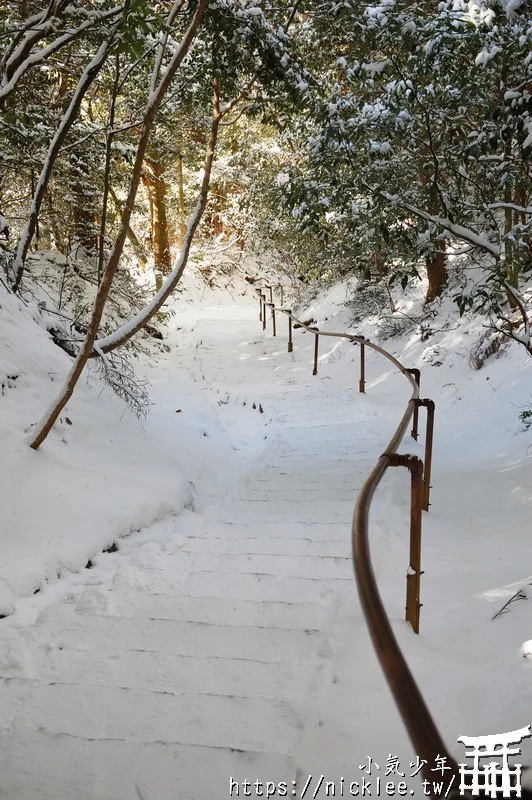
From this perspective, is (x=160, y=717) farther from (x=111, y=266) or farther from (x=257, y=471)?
(x=257, y=471)

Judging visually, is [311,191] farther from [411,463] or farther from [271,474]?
[411,463]

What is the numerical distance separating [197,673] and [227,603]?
1.70ft

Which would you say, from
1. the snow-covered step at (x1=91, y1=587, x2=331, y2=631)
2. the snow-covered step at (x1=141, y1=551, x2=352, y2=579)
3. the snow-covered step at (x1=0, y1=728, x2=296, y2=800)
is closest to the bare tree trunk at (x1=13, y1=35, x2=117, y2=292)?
the snow-covered step at (x1=141, y1=551, x2=352, y2=579)

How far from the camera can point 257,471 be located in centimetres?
563

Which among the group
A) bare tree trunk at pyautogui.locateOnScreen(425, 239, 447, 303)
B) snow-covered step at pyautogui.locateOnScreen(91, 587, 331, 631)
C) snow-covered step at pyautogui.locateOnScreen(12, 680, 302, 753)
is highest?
bare tree trunk at pyautogui.locateOnScreen(425, 239, 447, 303)

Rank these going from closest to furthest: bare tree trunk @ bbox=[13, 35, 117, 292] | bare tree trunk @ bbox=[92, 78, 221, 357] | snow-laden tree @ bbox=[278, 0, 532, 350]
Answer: snow-laden tree @ bbox=[278, 0, 532, 350] → bare tree trunk @ bbox=[13, 35, 117, 292] → bare tree trunk @ bbox=[92, 78, 221, 357]

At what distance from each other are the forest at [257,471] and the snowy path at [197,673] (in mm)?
11

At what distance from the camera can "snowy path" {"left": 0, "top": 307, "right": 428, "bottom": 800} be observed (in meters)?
1.76

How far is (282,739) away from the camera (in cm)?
183

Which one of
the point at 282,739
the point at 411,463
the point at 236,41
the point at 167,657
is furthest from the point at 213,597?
the point at 236,41

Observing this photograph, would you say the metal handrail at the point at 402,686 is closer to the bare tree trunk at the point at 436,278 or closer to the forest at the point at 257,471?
the forest at the point at 257,471

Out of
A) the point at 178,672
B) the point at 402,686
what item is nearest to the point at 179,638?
the point at 178,672

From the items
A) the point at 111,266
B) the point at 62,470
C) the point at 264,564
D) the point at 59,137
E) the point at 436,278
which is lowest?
the point at 264,564

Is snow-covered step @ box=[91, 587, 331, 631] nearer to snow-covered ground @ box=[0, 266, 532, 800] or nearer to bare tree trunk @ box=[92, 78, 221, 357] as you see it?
snow-covered ground @ box=[0, 266, 532, 800]
